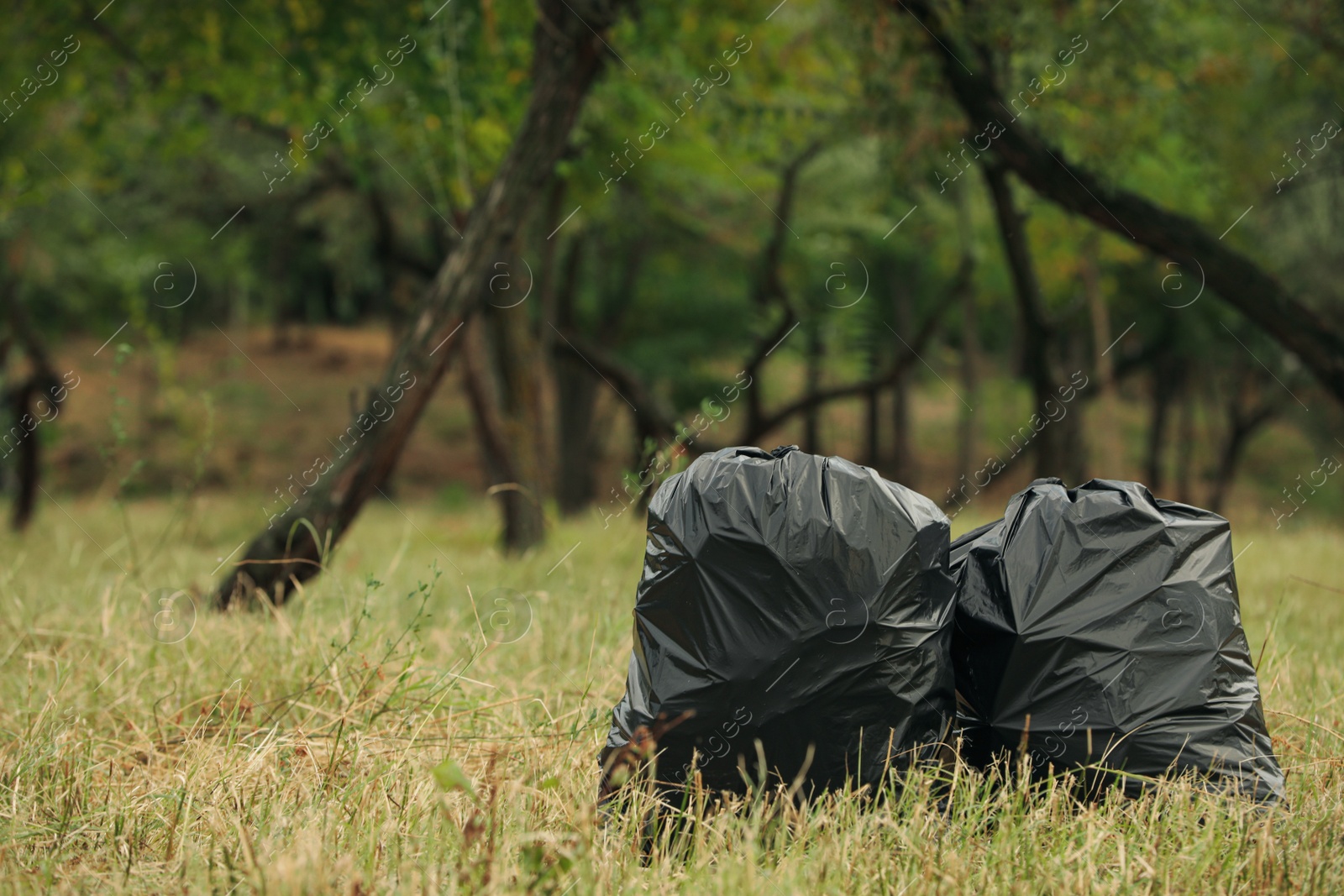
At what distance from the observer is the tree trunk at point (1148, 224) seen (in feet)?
17.9

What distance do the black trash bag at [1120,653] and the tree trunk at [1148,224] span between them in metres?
3.55

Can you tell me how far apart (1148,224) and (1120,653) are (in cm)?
403

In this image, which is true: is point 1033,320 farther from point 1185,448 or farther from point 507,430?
point 1185,448

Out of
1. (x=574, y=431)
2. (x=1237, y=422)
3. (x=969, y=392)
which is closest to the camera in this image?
(x=574, y=431)

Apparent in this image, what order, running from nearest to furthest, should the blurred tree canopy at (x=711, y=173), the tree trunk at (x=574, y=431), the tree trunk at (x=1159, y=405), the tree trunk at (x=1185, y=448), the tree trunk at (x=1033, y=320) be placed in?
the blurred tree canopy at (x=711, y=173) < the tree trunk at (x=1033, y=320) < the tree trunk at (x=574, y=431) < the tree trunk at (x=1185, y=448) < the tree trunk at (x=1159, y=405)

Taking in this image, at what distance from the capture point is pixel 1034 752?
2496 mm

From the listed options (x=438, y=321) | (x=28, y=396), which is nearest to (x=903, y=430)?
(x=28, y=396)

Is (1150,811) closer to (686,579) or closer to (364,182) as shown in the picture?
(686,579)

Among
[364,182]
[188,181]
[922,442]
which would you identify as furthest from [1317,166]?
[922,442]

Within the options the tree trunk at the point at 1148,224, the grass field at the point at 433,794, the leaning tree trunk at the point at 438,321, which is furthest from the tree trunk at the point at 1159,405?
the leaning tree trunk at the point at 438,321

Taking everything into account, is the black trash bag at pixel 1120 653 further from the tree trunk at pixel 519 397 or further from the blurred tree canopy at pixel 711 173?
the tree trunk at pixel 519 397

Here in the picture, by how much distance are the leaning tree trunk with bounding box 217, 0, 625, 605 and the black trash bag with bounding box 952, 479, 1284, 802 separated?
3.07m

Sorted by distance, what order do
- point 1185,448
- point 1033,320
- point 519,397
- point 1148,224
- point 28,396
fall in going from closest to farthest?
point 1148,224 < point 1033,320 < point 519,397 < point 28,396 < point 1185,448

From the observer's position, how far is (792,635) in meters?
2.29
